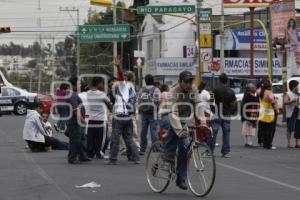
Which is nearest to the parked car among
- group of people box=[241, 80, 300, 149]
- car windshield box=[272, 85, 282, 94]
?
car windshield box=[272, 85, 282, 94]

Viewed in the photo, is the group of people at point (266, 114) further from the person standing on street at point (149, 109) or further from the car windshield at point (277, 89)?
the car windshield at point (277, 89)

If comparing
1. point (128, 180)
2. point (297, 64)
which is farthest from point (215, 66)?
point (128, 180)

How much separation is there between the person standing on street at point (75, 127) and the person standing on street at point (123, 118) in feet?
2.45

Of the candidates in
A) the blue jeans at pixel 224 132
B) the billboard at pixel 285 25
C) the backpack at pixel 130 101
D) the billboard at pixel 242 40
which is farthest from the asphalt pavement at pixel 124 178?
the billboard at pixel 242 40

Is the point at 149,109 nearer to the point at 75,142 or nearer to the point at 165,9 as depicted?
the point at 75,142

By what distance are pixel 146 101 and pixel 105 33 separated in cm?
3109

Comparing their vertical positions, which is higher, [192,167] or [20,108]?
[192,167]

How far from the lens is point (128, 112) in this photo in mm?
15828

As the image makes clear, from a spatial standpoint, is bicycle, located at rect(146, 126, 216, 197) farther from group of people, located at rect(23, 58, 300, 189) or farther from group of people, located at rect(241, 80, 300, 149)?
group of people, located at rect(241, 80, 300, 149)

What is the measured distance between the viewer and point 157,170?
11812 mm

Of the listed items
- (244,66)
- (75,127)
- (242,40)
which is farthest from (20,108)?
(75,127)

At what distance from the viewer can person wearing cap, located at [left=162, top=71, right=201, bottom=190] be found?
11211 mm

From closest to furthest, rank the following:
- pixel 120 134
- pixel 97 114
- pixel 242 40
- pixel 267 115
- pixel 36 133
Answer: pixel 120 134 → pixel 97 114 → pixel 36 133 → pixel 267 115 → pixel 242 40

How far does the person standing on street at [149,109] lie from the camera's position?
58.3 feet
